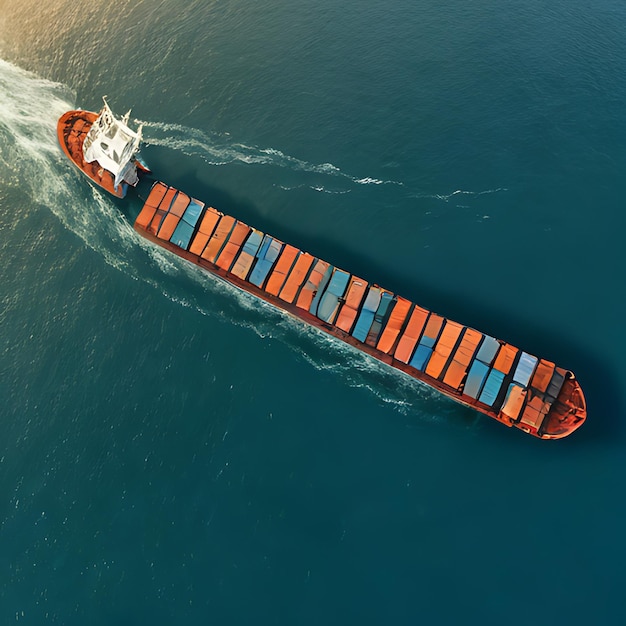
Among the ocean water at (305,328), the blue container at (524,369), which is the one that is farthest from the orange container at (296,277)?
the blue container at (524,369)

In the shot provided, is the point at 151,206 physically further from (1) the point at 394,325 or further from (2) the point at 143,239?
(1) the point at 394,325

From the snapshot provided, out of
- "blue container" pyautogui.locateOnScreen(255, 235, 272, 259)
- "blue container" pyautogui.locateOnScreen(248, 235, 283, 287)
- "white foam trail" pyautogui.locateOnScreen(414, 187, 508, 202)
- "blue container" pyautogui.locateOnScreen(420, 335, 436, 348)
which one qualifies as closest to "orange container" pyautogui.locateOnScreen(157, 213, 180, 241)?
"blue container" pyautogui.locateOnScreen(255, 235, 272, 259)

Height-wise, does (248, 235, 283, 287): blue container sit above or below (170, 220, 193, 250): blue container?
below

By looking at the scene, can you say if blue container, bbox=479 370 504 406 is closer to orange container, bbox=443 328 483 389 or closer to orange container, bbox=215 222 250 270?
orange container, bbox=443 328 483 389

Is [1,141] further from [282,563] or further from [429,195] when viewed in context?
[282,563]

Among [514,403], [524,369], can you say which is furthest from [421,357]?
[524,369]
